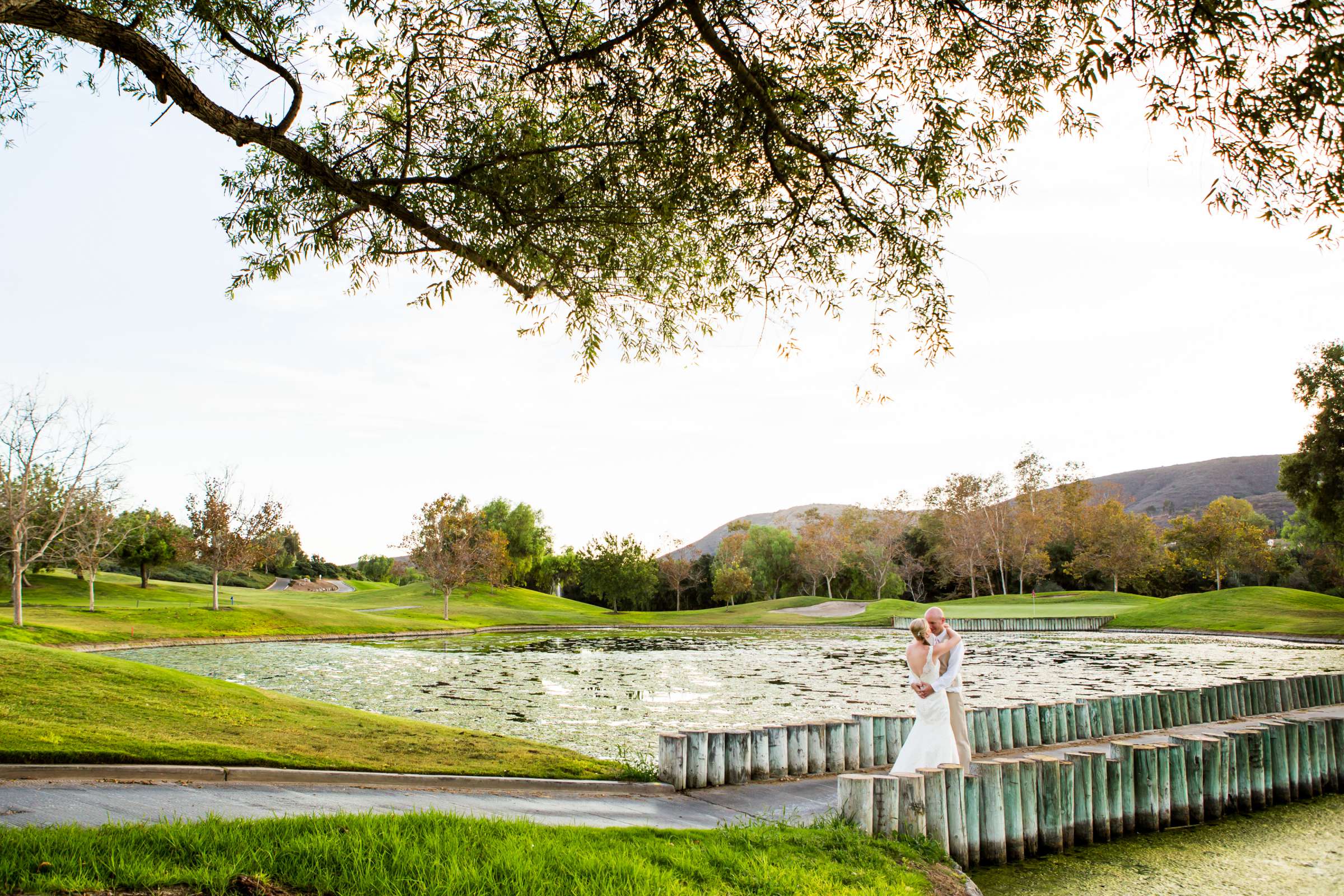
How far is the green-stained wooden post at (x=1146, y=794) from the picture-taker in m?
7.33

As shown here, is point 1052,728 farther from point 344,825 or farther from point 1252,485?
point 1252,485

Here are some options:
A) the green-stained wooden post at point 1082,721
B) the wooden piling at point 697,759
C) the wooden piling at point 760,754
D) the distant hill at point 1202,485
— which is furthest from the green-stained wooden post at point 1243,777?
the distant hill at point 1202,485

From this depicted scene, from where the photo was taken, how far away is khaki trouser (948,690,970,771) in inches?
309

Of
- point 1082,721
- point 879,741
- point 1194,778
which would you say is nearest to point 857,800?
point 879,741

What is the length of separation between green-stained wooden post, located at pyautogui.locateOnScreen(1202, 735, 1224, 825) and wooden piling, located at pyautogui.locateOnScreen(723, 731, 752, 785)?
175 inches

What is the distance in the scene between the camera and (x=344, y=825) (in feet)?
15.8

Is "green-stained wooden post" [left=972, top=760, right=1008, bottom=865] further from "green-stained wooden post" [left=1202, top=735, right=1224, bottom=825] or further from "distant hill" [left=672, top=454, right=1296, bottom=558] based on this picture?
"distant hill" [left=672, top=454, right=1296, bottom=558]

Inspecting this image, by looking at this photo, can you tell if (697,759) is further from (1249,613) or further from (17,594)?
(1249,613)

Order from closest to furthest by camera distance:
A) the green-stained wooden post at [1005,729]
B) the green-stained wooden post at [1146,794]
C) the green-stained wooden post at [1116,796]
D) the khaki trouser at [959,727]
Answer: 1. the green-stained wooden post at [1116,796]
2. the green-stained wooden post at [1146,794]
3. the khaki trouser at [959,727]
4. the green-stained wooden post at [1005,729]

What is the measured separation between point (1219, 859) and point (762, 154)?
23.9ft

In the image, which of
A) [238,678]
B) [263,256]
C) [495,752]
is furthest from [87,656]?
[263,256]

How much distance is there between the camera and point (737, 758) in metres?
8.45

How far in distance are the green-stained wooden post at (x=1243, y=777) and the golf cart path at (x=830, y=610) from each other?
140 ft

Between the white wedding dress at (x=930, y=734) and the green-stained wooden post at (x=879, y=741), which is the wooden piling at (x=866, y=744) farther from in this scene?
the white wedding dress at (x=930, y=734)
